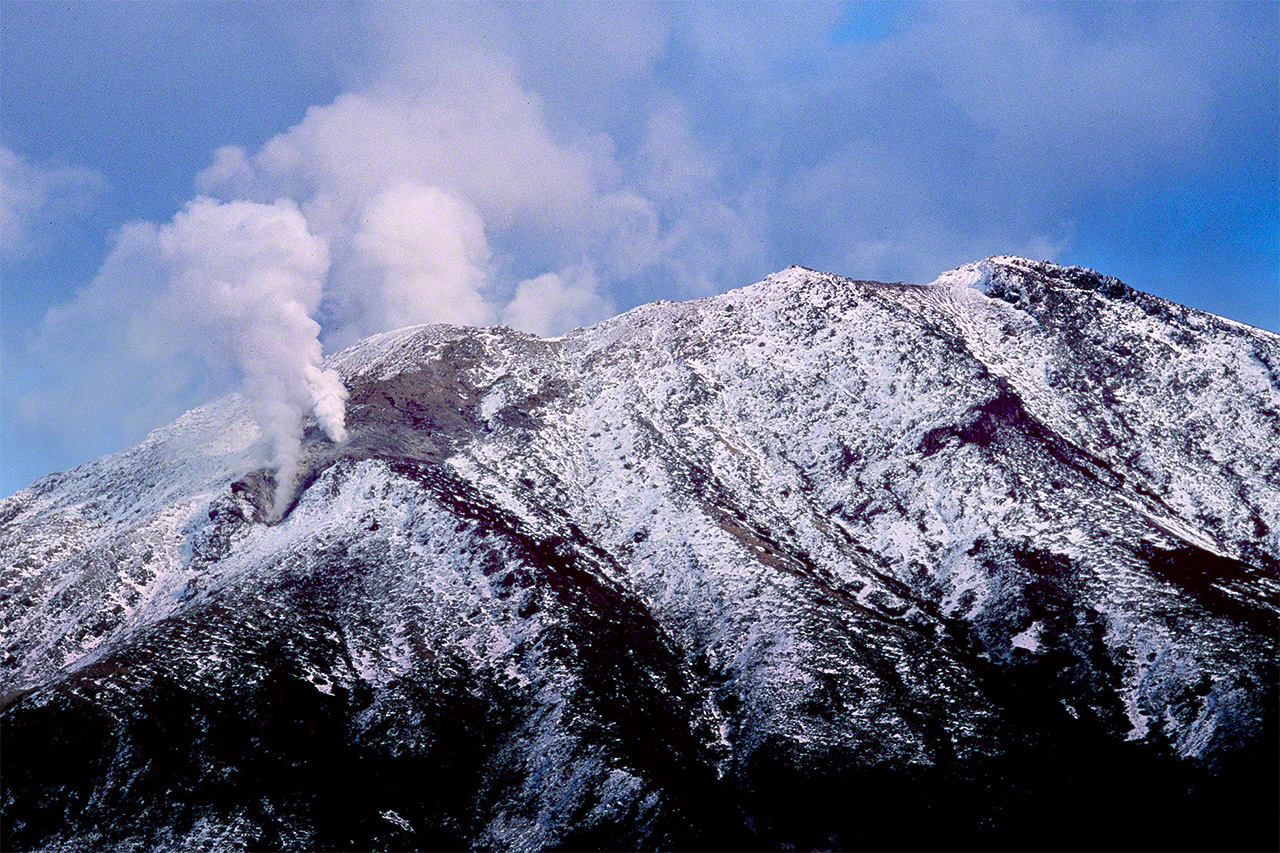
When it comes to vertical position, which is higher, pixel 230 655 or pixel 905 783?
pixel 230 655

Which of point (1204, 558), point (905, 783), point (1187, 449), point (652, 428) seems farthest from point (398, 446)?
point (1187, 449)

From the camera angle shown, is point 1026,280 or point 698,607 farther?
point 1026,280

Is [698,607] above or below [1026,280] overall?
below

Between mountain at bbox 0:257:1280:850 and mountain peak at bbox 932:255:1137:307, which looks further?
mountain peak at bbox 932:255:1137:307

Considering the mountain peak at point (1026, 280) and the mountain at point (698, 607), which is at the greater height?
the mountain peak at point (1026, 280)

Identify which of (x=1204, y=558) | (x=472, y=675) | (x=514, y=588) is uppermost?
(x=1204, y=558)

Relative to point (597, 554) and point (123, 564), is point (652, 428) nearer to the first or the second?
point (597, 554)

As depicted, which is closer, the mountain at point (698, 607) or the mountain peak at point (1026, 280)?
the mountain at point (698, 607)

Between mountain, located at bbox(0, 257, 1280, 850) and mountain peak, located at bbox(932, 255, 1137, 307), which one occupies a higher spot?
mountain peak, located at bbox(932, 255, 1137, 307)
